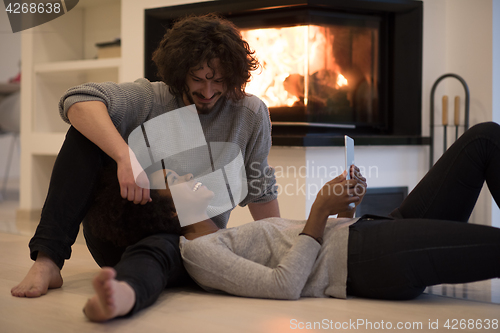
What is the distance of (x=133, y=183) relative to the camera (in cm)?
114

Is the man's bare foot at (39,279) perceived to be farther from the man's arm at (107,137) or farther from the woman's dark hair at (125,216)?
the man's arm at (107,137)

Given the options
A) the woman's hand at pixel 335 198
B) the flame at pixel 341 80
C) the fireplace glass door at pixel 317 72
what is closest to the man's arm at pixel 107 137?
the woman's hand at pixel 335 198

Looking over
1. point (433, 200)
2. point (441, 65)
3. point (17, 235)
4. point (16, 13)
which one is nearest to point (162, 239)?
point (433, 200)

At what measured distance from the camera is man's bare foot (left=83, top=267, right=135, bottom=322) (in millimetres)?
858

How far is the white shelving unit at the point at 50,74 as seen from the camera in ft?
9.84

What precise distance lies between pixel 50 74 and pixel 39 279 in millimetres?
2202

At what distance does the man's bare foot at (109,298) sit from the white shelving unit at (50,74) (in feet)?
7.10

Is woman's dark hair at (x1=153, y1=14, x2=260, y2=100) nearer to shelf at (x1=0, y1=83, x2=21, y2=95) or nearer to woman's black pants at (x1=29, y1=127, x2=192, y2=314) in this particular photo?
woman's black pants at (x1=29, y1=127, x2=192, y2=314)

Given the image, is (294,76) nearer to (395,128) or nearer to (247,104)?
(395,128)

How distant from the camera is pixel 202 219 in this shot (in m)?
1.24

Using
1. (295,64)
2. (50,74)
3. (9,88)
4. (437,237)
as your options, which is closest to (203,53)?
(437,237)

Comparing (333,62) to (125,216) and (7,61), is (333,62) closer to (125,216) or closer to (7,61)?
(125,216)

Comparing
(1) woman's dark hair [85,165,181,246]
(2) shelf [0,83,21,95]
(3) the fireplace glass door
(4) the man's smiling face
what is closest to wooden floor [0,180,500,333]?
(1) woman's dark hair [85,165,181,246]

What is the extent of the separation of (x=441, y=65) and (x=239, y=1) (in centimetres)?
113
